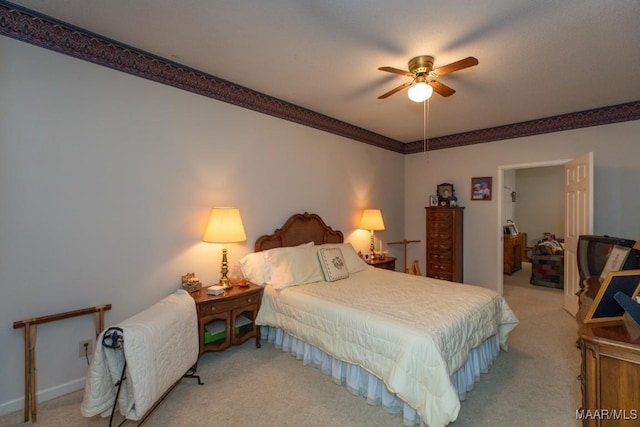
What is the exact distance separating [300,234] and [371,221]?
4.10 ft

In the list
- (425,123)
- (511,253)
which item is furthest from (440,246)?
(511,253)

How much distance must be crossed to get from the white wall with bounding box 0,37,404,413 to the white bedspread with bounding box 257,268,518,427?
1.04 meters

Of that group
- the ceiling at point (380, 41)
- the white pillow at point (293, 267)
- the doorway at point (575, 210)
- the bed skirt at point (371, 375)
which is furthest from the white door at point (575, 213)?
the white pillow at point (293, 267)

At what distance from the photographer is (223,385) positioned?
2.25m

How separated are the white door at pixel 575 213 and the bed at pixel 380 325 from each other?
179 cm

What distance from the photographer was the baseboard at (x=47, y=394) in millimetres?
1907

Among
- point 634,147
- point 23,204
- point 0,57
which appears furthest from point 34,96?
point 634,147

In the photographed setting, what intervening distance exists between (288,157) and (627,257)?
10.4 ft

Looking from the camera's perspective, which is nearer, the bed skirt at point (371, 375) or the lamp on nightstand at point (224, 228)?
the bed skirt at point (371, 375)

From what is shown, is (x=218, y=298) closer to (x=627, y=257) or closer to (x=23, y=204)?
(x=23, y=204)

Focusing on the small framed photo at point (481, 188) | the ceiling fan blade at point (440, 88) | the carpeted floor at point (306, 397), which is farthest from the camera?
the small framed photo at point (481, 188)

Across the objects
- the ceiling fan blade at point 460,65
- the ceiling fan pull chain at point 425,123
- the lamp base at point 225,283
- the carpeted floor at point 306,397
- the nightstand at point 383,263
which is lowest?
the carpeted floor at point 306,397

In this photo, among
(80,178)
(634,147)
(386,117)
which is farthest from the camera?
(386,117)

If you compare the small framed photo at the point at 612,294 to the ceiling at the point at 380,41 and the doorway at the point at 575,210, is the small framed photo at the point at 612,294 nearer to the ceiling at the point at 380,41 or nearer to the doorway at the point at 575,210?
the ceiling at the point at 380,41
